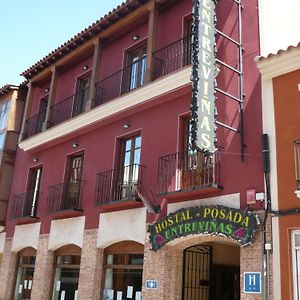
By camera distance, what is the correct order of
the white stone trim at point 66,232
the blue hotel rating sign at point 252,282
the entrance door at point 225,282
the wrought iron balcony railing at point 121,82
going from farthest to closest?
the white stone trim at point 66,232
the wrought iron balcony railing at point 121,82
the entrance door at point 225,282
the blue hotel rating sign at point 252,282

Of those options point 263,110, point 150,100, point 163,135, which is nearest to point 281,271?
point 263,110

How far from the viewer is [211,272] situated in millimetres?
12953

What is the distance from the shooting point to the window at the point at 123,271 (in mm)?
12758

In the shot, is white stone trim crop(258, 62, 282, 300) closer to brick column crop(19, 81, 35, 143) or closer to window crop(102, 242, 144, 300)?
window crop(102, 242, 144, 300)

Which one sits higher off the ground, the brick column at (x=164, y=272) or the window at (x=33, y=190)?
the window at (x=33, y=190)

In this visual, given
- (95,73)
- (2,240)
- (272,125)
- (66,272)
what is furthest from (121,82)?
(2,240)

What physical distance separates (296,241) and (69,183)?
8857 mm

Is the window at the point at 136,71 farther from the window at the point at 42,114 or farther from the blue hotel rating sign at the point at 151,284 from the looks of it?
the blue hotel rating sign at the point at 151,284

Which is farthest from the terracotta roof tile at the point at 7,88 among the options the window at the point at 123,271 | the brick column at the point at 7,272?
the window at the point at 123,271

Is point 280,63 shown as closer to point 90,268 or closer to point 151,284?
point 151,284

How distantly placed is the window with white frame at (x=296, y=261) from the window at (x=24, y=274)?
34.1ft

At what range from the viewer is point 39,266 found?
1586 centimetres

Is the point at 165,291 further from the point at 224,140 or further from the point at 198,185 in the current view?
the point at 224,140

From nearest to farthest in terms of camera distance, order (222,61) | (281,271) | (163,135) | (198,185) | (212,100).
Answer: (281,271), (212,100), (198,185), (222,61), (163,135)
